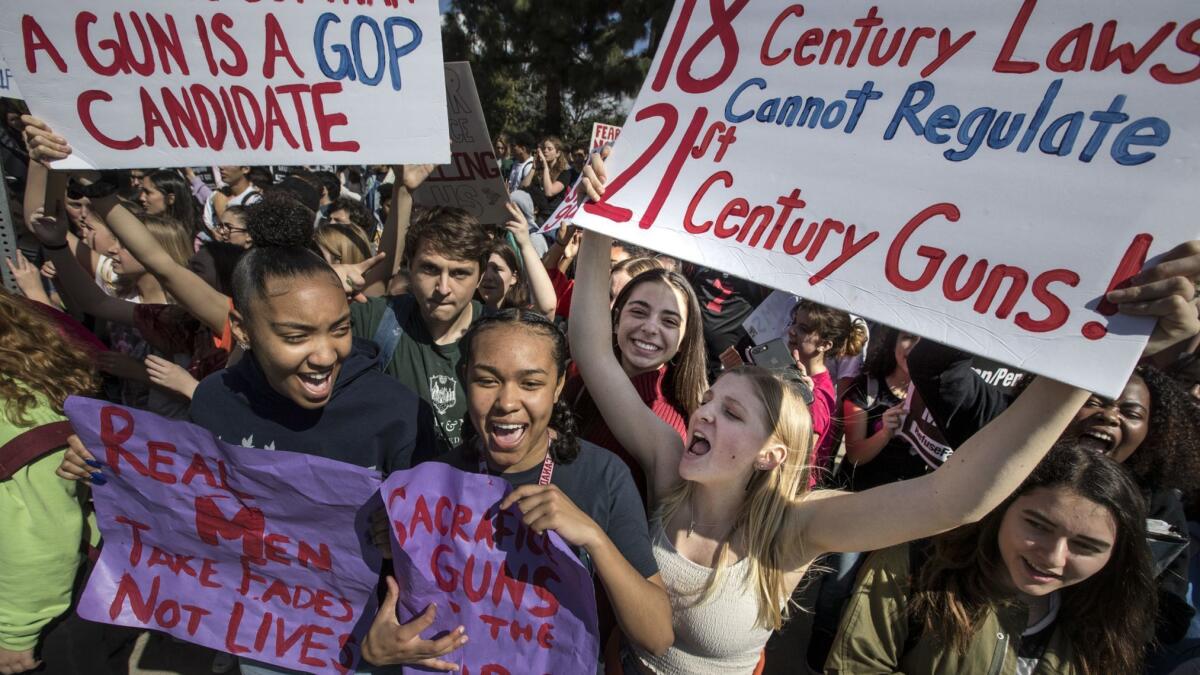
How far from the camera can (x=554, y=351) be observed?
5.46 feet

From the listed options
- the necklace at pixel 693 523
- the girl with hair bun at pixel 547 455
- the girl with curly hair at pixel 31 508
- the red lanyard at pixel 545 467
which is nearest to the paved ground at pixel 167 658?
the girl with curly hair at pixel 31 508

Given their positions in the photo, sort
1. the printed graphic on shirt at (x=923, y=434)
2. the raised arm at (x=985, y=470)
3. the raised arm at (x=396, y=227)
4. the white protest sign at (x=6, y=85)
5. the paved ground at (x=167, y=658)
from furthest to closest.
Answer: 1. the white protest sign at (x=6, y=85)
2. the paved ground at (x=167, y=658)
3. the raised arm at (x=396, y=227)
4. the printed graphic on shirt at (x=923, y=434)
5. the raised arm at (x=985, y=470)

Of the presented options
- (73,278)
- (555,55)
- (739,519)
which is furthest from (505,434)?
(555,55)

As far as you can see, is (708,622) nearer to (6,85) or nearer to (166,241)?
(166,241)

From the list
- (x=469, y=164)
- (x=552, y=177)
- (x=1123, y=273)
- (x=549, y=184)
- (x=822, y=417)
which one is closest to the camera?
(x=1123, y=273)

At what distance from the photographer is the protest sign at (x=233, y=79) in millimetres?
1994

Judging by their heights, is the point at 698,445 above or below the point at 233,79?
below

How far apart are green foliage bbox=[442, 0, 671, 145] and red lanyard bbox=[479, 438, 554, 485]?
2094 centimetres

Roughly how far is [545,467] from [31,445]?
147cm

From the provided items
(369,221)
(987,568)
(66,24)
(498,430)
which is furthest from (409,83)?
(369,221)

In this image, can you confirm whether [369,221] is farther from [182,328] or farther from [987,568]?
[987,568]

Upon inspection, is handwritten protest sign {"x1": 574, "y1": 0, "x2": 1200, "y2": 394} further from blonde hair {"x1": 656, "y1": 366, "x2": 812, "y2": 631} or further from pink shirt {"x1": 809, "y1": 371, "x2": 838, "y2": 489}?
pink shirt {"x1": 809, "y1": 371, "x2": 838, "y2": 489}

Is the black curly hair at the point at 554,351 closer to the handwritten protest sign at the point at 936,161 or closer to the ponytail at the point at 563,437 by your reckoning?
the ponytail at the point at 563,437

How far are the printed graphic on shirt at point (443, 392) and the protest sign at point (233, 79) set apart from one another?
0.77m
